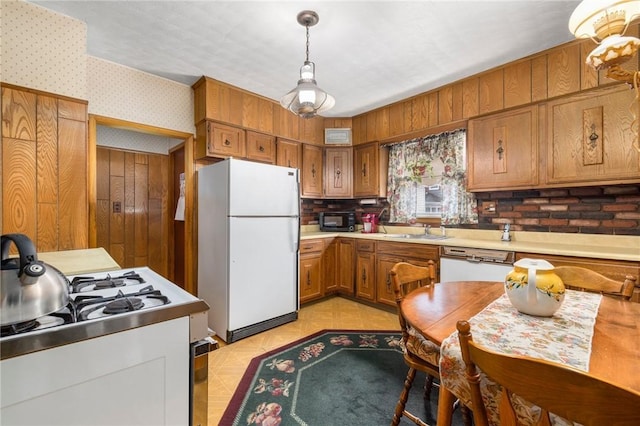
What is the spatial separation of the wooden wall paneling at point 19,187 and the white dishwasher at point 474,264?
11.1ft

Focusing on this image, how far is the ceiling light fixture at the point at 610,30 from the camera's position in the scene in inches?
43.7

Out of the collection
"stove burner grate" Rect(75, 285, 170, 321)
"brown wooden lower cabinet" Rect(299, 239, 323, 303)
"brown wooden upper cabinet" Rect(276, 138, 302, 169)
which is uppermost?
"brown wooden upper cabinet" Rect(276, 138, 302, 169)

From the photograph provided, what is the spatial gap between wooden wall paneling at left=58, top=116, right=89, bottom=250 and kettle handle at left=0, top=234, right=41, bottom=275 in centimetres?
172

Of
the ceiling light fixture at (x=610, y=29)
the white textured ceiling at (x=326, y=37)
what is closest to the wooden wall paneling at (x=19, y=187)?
the white textured ceiling at (x=326, y=37)

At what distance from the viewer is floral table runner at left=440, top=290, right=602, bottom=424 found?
2.63 ft

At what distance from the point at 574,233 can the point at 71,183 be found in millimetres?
4248

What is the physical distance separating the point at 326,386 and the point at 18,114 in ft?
9.30

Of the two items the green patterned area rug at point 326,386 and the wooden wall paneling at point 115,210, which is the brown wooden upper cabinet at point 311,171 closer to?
the green patterned area rug at point 326,386

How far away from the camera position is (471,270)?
255 centimetres

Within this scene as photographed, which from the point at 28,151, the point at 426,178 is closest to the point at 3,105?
the point at 28,151

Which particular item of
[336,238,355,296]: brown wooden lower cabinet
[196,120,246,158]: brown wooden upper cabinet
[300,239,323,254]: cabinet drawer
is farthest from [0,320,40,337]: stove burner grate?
[336,238,355,296]: brown wooden lower cabinet

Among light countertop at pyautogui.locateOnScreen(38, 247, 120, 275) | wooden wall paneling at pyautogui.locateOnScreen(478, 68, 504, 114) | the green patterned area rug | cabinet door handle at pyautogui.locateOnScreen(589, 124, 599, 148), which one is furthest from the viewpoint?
wooden wall paneling at pyautogui.locateOnScreen(478, 68, 504, 114)

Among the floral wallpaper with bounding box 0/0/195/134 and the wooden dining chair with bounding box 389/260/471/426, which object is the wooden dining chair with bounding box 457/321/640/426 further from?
the floral wallpaper with bounding box 0/0/195/134

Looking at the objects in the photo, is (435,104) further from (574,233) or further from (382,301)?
(382,301)
